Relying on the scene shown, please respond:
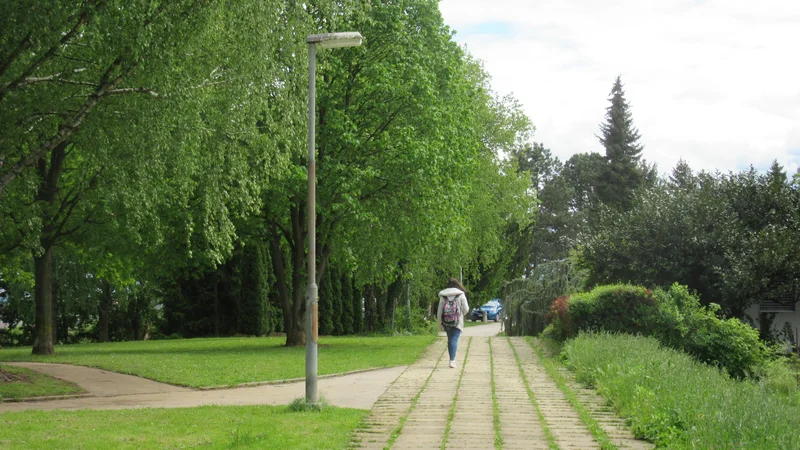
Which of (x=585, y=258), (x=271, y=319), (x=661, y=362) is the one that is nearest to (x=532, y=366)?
(x=661, y=362)

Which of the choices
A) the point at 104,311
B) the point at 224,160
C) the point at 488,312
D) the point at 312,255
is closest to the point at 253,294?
the point at 104,311

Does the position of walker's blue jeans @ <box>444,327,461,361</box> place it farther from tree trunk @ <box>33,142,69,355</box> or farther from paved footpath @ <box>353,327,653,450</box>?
tree trunk @ <box>33,142,69,355</box>

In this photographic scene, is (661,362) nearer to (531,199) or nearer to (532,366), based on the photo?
(532,366)

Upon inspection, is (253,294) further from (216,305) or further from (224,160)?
(224,160)

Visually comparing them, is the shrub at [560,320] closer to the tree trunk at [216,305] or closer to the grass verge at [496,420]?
the grass verge at [496,420]

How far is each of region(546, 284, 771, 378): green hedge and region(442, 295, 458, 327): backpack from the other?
4.12 m

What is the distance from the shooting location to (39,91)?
51.6ft

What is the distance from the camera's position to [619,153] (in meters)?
75.9

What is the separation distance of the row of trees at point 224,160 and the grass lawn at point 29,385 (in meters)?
3.02

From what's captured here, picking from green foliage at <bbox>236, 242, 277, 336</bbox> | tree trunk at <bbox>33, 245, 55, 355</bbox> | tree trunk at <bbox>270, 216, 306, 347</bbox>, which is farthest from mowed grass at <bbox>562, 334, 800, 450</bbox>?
green foliage at <bbox>236, 242, 277, 336</bbox>

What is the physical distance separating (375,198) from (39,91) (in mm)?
11703

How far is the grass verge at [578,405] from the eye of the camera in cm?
947

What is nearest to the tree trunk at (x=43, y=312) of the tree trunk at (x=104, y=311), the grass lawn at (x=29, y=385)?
the grass lawn at (x=29, y=385)

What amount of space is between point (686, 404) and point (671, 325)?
1174 cm
